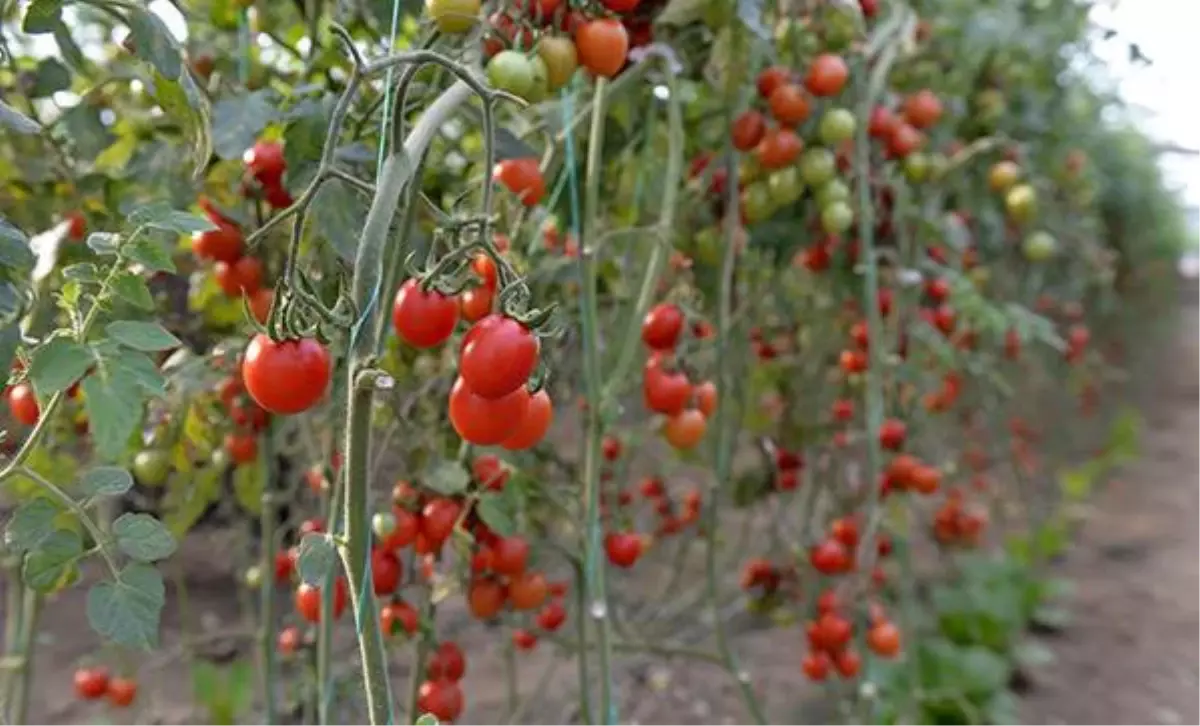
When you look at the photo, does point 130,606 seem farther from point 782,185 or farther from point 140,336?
point 782,185

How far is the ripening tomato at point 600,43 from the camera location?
955mm

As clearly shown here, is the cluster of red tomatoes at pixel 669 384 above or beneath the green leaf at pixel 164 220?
beneath

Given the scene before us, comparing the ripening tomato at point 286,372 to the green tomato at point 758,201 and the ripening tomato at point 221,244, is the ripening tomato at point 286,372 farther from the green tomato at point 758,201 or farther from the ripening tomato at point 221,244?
the green tomato at point 758,201

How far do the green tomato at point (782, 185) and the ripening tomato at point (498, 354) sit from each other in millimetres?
870

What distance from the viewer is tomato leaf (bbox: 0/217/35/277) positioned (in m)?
0.70

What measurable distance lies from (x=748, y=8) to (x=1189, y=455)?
576 cm

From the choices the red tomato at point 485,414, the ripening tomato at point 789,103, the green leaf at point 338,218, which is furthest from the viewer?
the ripening tomato at point 789,103

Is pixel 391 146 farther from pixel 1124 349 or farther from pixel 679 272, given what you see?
pixel 1124 349

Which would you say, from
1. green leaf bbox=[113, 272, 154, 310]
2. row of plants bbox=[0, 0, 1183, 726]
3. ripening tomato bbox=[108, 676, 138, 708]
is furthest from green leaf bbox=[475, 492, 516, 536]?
ripening tomato bbox=[108, 676, 138, 708]

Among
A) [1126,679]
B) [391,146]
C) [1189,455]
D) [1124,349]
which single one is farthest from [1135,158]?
[391,146]

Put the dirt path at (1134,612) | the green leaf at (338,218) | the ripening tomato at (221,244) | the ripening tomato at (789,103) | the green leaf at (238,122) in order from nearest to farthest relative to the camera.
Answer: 1. the green leaf at (338,218)
2. the green leaf at (238,122)
3. the ripening tomato at (221,244)
4. the ripening tomato at (789,103)
5. the dirt path at (1134,612)

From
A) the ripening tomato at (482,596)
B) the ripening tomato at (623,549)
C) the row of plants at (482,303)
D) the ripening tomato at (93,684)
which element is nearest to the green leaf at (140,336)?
the row of plants at (482,303)

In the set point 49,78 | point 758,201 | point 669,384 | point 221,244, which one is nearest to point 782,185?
point 758,201

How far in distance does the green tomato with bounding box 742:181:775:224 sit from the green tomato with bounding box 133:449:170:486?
0.74 meters
